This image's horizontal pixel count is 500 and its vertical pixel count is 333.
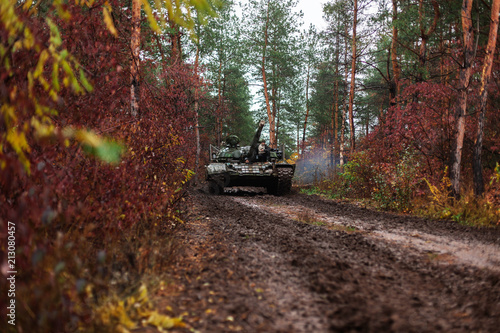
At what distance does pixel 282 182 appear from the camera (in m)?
12.6

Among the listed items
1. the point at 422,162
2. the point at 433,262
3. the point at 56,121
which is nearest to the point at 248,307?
the point at 433,262

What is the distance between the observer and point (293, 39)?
21.5 metres

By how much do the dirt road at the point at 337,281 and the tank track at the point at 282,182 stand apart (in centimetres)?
706

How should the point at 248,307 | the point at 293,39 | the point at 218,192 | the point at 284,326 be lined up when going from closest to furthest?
the point at 284,326
the point at 248,307
the point at 218,192
the point at 293,39

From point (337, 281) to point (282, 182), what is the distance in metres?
9.69

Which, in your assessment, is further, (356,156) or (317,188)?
(317,188)

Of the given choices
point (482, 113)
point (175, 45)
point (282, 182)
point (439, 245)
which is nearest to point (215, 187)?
point (282, 182)

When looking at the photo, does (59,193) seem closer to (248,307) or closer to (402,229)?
(248,307)

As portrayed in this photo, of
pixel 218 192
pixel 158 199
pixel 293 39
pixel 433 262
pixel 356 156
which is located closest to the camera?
pixel 433 262

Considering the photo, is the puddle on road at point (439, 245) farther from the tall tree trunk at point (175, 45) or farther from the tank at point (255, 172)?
the tall tree trunk at point (175, 45)

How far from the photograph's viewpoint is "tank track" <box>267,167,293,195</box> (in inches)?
487

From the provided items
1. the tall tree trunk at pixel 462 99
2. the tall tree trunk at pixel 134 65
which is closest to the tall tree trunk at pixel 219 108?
the tall tree trunk at pixel 134 65

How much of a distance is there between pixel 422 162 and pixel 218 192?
7.58 m

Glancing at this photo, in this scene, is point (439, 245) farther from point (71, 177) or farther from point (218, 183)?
point (218, 183)
